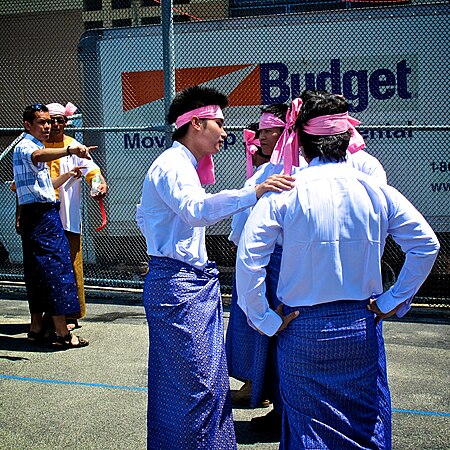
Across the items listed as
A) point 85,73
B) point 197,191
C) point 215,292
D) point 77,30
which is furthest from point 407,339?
point 77,30

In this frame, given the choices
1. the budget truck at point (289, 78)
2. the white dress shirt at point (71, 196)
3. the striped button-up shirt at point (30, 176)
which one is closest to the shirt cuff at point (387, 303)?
the striped button-up shirt at point (30, 176)

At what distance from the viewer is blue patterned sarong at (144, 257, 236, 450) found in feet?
10.7

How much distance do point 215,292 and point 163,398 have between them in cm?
54

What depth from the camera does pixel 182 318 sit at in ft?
10.7

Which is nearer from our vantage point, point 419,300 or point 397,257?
point 419,300

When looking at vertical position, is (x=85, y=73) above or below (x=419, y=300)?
above

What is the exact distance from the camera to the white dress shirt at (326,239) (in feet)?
8.60

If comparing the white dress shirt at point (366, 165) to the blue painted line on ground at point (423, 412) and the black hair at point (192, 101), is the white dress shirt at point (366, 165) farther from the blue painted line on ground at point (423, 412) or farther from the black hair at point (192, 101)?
the blue painted line on ground at point (423, 412)

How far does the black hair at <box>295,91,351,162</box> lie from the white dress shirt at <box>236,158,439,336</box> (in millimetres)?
42

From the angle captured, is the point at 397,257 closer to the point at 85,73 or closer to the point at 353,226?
the point at 85,73

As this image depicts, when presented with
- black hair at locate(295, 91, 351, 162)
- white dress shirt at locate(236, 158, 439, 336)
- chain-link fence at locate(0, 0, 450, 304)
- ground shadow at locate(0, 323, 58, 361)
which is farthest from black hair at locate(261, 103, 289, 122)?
ground shadow at locate(0, 323, 58, 361)

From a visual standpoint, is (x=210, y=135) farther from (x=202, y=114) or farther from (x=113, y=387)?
(x=113, y=387)

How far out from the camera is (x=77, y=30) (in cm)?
1574

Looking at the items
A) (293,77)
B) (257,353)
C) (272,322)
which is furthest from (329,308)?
(293,77)
